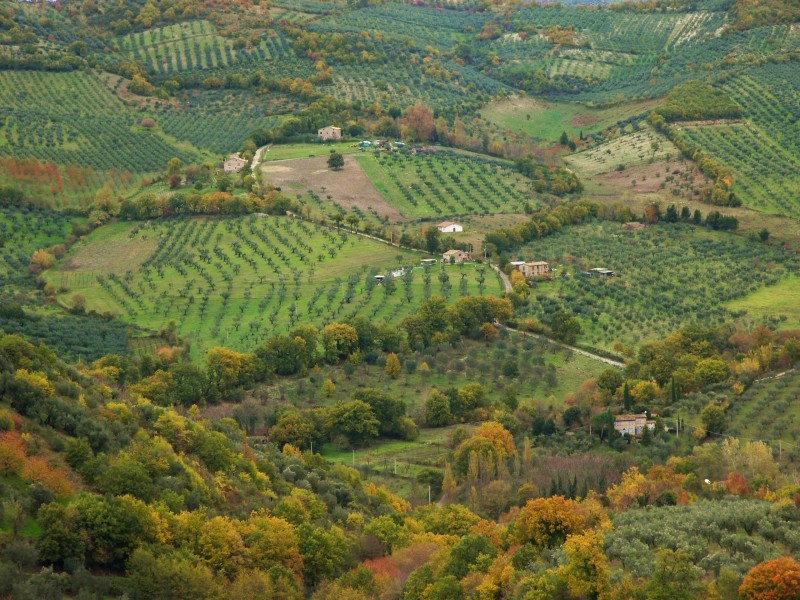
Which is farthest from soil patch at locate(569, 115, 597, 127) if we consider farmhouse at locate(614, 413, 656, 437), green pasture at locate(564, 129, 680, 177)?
farmhouse at locate(614, 413, 656, 437)

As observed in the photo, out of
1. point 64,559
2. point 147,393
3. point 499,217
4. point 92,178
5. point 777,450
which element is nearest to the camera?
point 64,559

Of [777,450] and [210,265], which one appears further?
[210,265]

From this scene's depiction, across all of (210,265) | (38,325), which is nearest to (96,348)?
(38,325)

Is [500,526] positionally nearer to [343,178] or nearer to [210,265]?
[210,265]

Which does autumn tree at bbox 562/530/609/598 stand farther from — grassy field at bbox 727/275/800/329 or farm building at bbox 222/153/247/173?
farm building at bbox 222/153/247/173

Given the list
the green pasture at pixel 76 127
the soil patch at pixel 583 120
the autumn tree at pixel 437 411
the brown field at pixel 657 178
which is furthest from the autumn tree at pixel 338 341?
the soil patch at pixel 583 120

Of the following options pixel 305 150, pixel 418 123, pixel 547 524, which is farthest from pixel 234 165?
pixel 547 524
